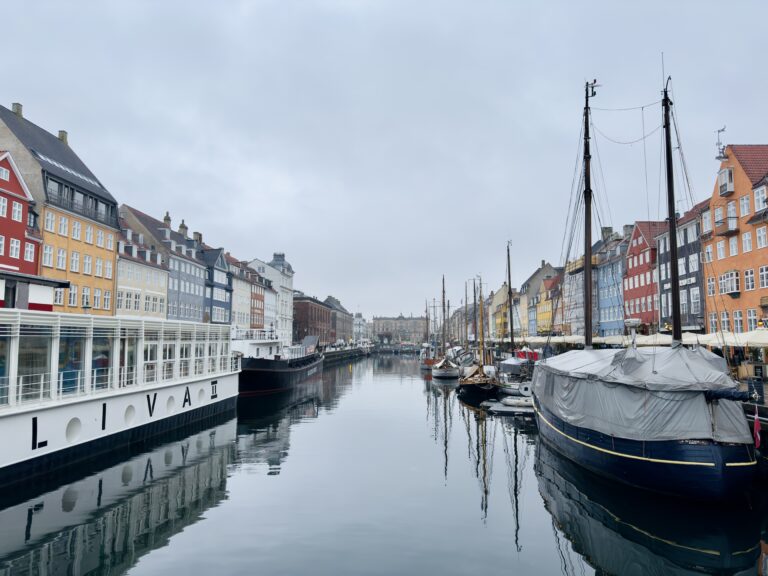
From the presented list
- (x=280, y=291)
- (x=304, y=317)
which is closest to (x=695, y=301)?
(x=280, y=291)

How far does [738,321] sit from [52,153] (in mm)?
59523

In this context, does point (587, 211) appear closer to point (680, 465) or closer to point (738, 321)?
point (680, 465)

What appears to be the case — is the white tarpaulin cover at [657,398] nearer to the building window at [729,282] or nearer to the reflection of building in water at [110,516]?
the reflection of building in water at [110,516]

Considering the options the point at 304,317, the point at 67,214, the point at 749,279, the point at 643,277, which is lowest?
the point at 749,279

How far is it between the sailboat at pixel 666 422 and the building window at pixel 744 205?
79.9ft


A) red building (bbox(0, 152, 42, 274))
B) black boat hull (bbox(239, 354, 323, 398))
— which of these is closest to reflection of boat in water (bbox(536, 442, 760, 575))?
black boat hull (bbox(239, 354, 323, 398))

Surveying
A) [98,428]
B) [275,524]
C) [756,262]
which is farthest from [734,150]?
[98,428]

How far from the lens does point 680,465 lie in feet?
52.0

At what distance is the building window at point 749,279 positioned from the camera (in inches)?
1570

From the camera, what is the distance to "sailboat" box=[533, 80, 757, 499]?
15.5 meters

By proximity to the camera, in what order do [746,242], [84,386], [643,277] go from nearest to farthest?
[84,386], [746,242], [643,277]

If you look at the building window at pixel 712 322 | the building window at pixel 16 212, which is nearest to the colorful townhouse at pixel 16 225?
the building window at pixel 16 212

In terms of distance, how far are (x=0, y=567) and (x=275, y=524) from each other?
21.5ft

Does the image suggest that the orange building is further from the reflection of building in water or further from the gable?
the gable
